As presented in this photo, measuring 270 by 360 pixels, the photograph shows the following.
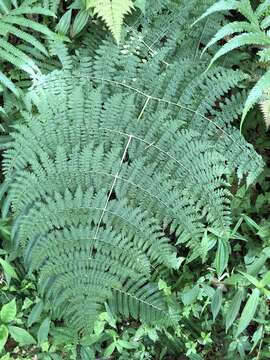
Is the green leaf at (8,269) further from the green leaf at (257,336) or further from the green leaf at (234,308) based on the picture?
the green leaf at (257,336)

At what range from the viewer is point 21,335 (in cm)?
274

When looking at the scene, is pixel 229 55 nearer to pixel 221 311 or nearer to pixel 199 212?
pixel 199 212

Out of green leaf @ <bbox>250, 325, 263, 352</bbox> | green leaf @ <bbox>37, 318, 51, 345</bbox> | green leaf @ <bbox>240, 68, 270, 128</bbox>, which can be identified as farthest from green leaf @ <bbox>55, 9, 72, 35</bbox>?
green leaf @ <bbox>250, 325, 263, 352</bbox>

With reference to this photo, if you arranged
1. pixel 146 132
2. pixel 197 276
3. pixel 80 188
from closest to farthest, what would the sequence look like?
pixel 80 188 < pixel 146 132 < pixel 197 276

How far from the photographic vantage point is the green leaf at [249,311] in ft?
8.87

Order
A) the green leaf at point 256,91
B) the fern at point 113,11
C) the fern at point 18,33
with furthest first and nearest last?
the fern at point 18,33 < the fern at point 113,11 < the green leaf at point 256,91

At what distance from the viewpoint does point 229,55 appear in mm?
2990

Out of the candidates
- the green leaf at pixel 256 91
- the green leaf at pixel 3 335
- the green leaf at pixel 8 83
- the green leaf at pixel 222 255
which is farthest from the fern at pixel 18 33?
the green leaf at pixel 222 255

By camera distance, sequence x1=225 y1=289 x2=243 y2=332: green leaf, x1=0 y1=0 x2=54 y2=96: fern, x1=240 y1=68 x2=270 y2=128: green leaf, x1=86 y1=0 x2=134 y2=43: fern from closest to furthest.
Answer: x1=240 y1=68 x2=270 y2=128: green leaf
x1=86 y1=0 x2=134 y2=43: fern
x1=0 y1=0 x2=54 y2=96: fern
x1=225 y1=289 x2=243 y2=332: green leaf

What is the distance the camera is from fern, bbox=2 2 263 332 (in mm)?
2637

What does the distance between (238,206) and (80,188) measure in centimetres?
101

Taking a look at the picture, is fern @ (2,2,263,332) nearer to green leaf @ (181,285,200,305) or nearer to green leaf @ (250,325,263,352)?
green leaf @ (181,285,200,305)

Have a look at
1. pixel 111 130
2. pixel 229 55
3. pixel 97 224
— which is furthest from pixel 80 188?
pixel 229 55

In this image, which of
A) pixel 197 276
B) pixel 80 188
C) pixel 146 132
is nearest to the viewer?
pixel 80 188
